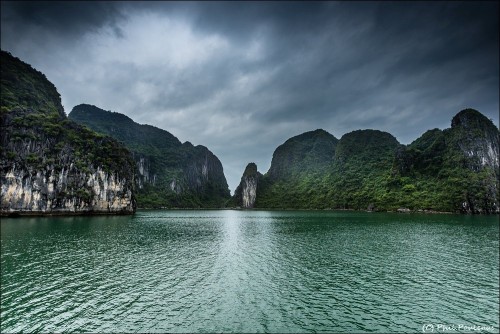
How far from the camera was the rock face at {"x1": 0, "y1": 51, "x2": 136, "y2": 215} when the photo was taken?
259 ft

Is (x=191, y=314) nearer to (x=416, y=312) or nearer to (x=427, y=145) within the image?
(x=416, y=312)

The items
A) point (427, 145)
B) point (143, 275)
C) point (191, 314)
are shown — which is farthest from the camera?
point (427, 145)

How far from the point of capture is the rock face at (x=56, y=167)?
7881cm

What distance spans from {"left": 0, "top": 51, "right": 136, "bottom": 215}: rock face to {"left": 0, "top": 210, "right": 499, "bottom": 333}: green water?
Answer: 5412cm

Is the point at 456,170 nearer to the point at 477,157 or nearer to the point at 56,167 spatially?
the point at 477,157

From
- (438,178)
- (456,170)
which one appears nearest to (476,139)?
(456,170)

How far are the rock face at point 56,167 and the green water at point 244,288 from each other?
178 feet

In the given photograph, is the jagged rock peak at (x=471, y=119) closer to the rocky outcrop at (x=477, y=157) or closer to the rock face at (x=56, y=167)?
the rocky outcrop at (x=477, y=157)

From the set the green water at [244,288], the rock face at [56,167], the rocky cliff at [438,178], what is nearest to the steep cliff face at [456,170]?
the rocky cliff at [438,178]

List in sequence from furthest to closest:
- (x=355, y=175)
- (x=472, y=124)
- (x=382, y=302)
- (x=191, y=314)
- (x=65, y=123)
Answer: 1. (x=355, y=175)
2. (x=472, y=124)
3. (x=65, y=123)
4. (x=382, y=302)
5. (x=191, y=314)

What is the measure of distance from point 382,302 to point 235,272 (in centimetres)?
1260

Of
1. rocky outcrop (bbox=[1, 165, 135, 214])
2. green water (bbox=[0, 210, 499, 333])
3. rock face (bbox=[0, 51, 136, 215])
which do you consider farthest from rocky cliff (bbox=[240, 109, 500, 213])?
rocky outcrop (bbox=[1, 165, 135, 214])

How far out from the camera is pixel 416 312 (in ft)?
53.1

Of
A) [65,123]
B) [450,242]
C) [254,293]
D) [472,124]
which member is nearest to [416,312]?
[254,293]
